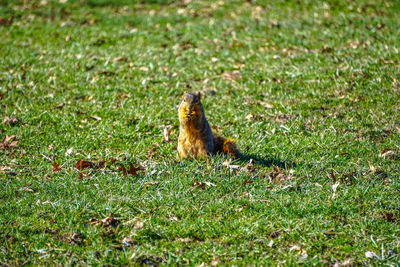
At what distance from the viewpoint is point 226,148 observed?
5.36 m

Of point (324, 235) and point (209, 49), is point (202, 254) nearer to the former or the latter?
point (324, 235)

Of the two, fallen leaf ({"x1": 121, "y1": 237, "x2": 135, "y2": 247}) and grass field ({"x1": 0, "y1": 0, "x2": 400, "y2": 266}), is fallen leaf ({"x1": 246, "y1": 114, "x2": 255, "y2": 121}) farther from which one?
fallen leaf ({"x1": 121, "y1": 237, "x2": 135, "y2": 247})

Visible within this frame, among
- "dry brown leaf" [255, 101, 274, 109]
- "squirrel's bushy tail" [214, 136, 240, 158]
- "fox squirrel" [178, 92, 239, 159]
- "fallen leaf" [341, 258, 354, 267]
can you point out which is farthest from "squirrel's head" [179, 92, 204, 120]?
"dry brown leaf" [255, 101, 274, 109]

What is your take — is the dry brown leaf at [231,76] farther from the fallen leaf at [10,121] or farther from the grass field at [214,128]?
the fallen leaf at [10,121]

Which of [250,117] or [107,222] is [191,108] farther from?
[250,117]

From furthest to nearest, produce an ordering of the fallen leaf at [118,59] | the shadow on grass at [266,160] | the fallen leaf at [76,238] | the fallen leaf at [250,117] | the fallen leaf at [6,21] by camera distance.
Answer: the fallen leaf at [6,21], the fallen leaf at [118,59], the fallen leaf at [250,117], the shadow on grass at [266,160], the fallen leaf at [76,238]

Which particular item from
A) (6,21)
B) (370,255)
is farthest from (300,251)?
(6,21)

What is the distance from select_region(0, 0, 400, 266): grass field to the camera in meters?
4.11

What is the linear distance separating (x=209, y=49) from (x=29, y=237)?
6160 millimetres

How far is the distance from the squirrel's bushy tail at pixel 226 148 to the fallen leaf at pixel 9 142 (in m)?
2.66

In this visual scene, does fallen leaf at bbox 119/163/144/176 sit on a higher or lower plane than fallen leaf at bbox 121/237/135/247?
higher

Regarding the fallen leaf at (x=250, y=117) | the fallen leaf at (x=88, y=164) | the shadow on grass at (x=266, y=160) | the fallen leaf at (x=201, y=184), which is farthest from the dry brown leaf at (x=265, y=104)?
the fallen leaf at (x=88, y=164)

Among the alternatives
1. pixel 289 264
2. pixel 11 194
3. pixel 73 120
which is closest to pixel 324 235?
pixel 289 264

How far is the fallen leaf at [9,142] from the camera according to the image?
6152 mm
